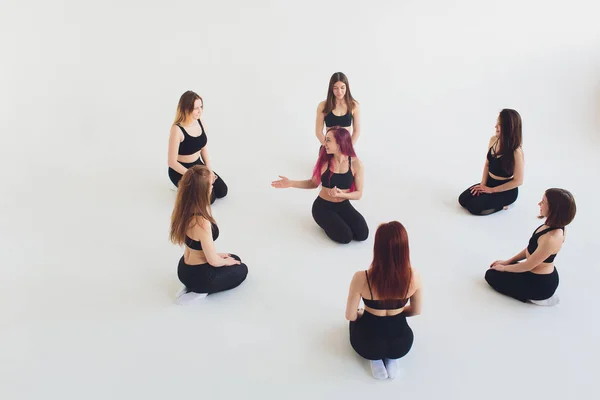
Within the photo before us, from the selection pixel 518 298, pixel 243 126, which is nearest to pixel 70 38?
pixel 243 126

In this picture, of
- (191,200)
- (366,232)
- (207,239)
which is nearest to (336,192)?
(366,232)

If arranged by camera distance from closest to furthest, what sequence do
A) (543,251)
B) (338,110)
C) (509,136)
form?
(543,251)
(509,136)
(338,110)

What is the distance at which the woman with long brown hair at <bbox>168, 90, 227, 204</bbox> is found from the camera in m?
5.40

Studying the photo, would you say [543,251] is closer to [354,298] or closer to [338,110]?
[354,298]

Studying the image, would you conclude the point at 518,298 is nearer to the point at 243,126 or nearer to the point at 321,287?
the point at 321,287

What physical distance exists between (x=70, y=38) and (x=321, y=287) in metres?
5.58

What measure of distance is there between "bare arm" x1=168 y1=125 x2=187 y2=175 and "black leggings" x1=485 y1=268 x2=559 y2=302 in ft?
10.1

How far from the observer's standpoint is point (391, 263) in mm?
3289

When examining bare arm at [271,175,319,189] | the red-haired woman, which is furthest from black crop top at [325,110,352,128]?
bare arm at [271,175,319,189]

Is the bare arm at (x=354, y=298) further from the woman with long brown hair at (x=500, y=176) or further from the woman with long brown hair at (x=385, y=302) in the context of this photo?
the woman with long brown hair at (x=500, y=176)

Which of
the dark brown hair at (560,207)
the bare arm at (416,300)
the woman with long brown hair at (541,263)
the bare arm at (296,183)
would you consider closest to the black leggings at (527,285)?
the woman with long brown hair at (541,263)

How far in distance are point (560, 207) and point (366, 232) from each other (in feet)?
5.61

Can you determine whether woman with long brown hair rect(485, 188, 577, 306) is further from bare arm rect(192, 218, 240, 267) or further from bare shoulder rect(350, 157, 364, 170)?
bare arm rect(192, 218, 240, 267)

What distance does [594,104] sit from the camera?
25.2 ft
